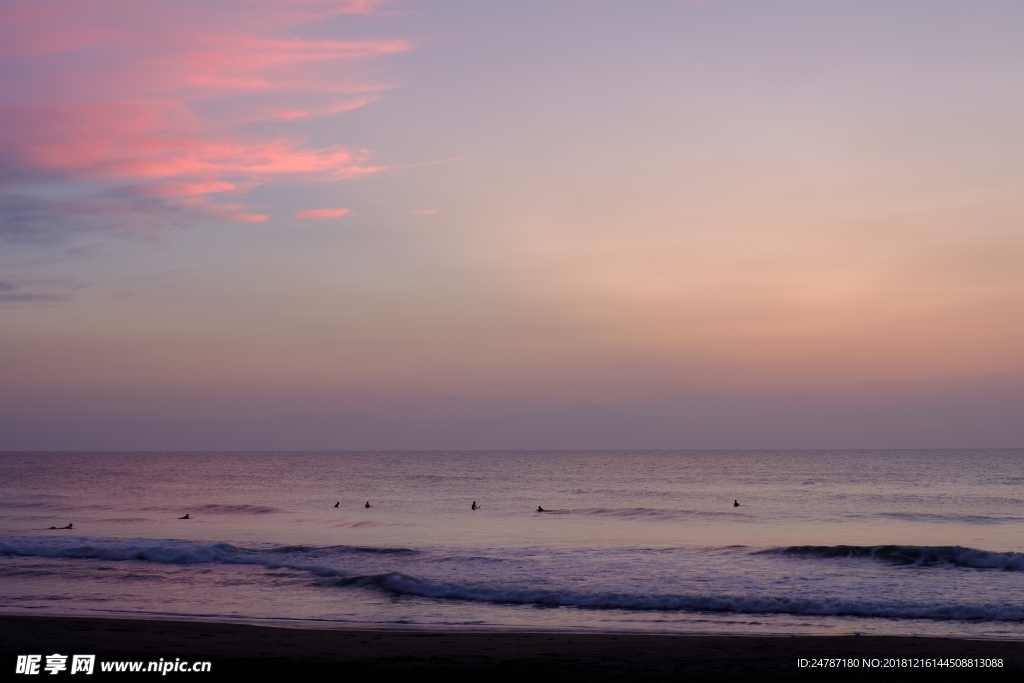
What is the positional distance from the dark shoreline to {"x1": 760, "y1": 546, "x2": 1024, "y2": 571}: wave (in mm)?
15842

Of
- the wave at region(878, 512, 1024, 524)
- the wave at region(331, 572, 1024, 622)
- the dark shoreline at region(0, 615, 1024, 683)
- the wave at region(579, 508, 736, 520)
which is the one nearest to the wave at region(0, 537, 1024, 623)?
the wave at region(331, 572, 1024, 622)

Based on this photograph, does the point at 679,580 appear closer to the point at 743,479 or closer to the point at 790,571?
the point at 790,571

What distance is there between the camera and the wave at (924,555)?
103 feet

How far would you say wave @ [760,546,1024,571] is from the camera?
3144 centimetres

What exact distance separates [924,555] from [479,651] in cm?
2493

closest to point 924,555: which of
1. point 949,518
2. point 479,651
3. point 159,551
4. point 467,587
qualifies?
point 467,587

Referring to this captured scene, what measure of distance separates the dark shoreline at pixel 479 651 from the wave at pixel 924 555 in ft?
52.0

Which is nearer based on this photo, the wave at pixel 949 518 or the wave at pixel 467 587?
the wave at pixel 467 587

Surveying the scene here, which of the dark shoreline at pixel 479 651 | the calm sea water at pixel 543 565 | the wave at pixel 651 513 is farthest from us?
the wave at pixel 651 513

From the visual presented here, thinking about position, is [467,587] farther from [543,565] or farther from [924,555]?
Result: [924,555]

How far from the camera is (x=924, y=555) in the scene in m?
33.2

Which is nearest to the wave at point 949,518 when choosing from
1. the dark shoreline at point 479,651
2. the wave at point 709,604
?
the wave at point 709,604

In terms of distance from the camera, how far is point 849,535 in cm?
4441

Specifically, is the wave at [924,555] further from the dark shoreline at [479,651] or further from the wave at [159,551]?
the wave at [159,551]
